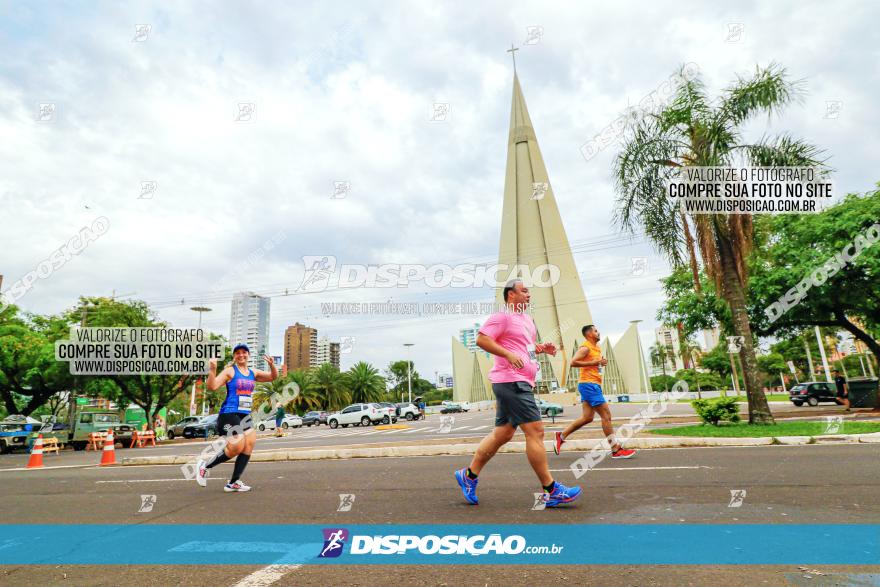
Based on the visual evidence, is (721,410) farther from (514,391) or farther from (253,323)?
(253,323)

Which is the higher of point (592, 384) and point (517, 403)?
point (592, 384)

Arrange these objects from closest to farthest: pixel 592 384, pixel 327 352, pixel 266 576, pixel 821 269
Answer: pixel 266 576 → pixel 592 384 → pixel 821 269 → pixel 327 352

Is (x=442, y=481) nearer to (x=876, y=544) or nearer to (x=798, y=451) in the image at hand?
(x=876, y=544)

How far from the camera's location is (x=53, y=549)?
3.62 metres

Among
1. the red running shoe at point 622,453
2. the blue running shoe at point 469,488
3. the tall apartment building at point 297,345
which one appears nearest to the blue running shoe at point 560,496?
the blue running shoe at point 469,488

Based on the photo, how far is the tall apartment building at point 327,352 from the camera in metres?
127

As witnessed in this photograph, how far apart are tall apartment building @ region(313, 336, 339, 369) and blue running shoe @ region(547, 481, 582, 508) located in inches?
4788

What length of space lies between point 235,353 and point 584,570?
4.84 m

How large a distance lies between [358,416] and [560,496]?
3156 cm

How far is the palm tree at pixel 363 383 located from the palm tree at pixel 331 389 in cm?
154

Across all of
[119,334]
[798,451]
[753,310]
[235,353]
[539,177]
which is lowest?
[798,451]

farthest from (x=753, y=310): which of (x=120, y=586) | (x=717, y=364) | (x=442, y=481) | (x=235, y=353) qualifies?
(x=717, y=364)

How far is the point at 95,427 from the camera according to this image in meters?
23.1

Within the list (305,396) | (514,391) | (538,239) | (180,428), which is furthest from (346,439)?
(538,239)
